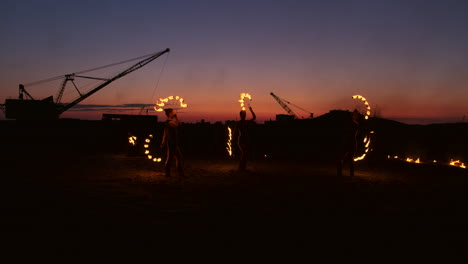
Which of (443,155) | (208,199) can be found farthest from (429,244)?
(443,155)

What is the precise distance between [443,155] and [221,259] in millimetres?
29017

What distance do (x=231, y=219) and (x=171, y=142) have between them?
6.80 m

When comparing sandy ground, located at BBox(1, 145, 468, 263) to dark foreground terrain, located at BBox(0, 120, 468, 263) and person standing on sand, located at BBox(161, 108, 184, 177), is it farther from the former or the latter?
person standing on sand, located at BBox(161, 108, 184, 177)

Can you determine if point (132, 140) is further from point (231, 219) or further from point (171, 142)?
point (231, 219)

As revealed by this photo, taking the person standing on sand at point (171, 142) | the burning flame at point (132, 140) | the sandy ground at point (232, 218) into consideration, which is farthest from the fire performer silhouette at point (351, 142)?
the burning flame at point (132, 140)

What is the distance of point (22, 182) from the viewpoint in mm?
11516

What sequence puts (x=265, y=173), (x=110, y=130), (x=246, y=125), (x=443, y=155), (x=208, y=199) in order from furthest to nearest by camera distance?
(x=110, y=130) → (x=443, y=155) → (x=246, y=125) → (x=265, y=173) → (x=208, y=199)

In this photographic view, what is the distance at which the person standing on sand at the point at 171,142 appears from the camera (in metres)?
13.4

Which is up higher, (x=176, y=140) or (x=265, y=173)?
(x=176, y=140)

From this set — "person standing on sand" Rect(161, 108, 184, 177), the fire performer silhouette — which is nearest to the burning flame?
"person standing on sand" Rect(161, 108, 184, 177)

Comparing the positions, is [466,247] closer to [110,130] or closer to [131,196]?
[131,196]

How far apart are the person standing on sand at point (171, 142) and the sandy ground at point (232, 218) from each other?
0.53 metres

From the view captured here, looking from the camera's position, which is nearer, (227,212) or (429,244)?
(429,244)

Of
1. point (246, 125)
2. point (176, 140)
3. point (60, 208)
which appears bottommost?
point (60, 208)
